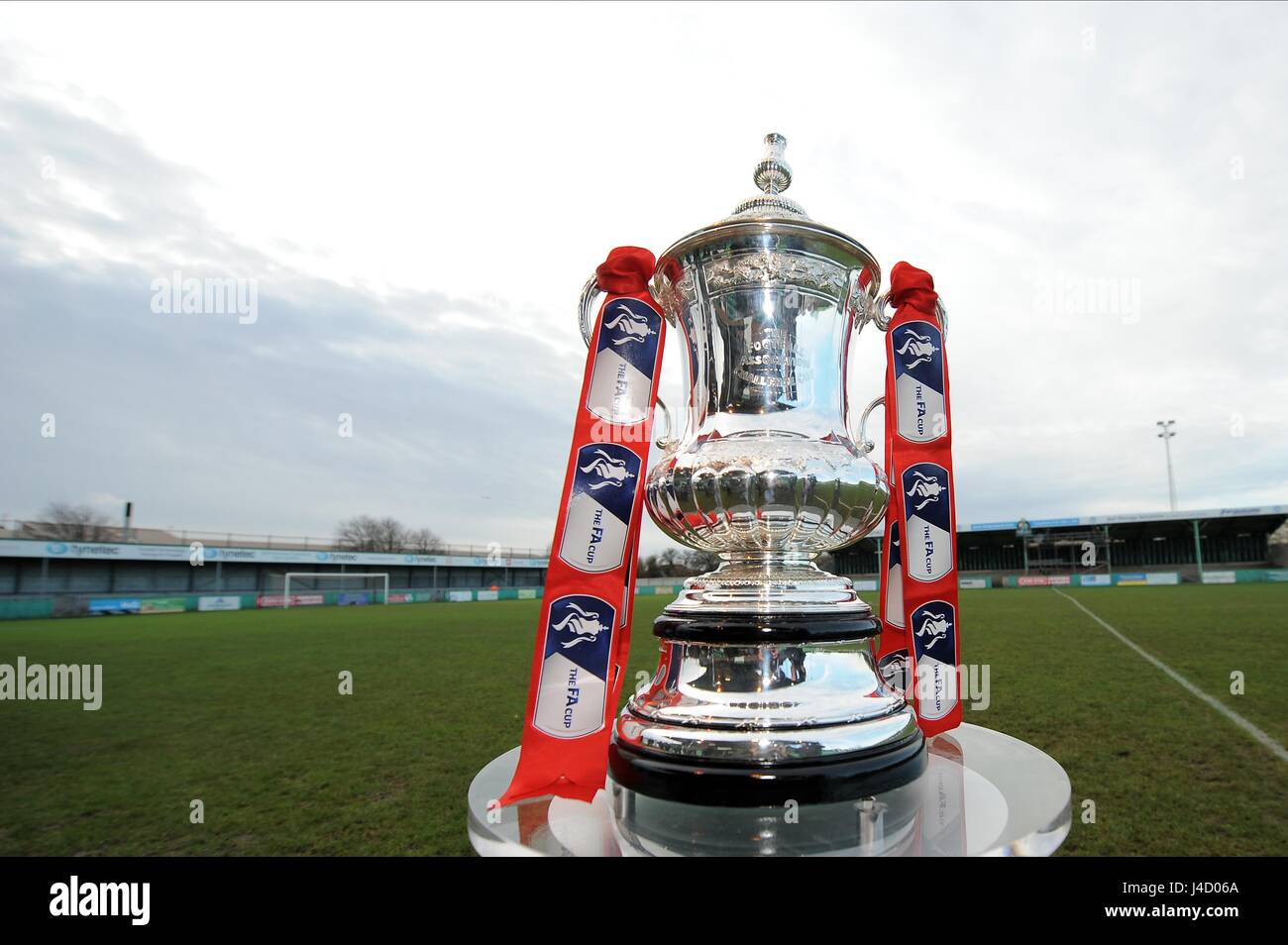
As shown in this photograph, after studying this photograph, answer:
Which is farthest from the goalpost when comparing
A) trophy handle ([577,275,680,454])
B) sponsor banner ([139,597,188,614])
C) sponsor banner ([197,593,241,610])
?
trophy handle ([577,275,680,454])

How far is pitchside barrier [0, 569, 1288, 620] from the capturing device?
24.1 meters

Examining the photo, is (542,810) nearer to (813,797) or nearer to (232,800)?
(813,797)

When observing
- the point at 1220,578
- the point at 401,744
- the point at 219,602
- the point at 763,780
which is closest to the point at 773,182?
the point at 763,780

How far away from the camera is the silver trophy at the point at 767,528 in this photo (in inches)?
33.6

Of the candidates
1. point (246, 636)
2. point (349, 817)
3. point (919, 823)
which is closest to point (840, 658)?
point (919, 823)

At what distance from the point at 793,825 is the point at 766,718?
13cm

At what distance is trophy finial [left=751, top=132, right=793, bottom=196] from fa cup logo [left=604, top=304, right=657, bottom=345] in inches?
14.5

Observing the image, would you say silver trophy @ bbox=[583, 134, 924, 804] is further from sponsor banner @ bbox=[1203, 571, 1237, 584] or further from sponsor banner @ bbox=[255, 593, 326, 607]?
sponsor banner @ bbox=[1203, 571, 1237, 584]

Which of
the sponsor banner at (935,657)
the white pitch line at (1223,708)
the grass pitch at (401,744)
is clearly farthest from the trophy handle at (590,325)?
the white pitch line at (1223,708)

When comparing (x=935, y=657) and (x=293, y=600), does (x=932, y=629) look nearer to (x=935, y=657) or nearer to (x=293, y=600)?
(x=935, y=657)

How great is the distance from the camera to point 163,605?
26.6 meters

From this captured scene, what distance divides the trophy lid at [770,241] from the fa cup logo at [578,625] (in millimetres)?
578

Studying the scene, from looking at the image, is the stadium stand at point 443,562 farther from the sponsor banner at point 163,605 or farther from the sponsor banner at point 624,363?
the sponsor banner at point 624,363
